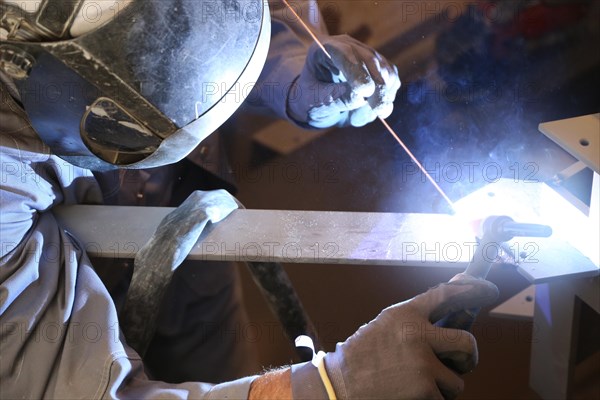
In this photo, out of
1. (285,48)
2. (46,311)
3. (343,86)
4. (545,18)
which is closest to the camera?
(46,311)

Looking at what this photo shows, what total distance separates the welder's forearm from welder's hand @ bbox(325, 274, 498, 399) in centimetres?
8

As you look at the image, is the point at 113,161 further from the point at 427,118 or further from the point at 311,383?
the point at 427,118

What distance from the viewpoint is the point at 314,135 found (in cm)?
194

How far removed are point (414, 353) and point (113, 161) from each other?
63 centimetres

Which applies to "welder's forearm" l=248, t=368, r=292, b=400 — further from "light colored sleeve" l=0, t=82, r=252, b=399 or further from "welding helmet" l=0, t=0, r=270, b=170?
"welding helmet" l=0, t=0, r=270, b=170

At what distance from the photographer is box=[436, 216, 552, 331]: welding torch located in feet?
3.29

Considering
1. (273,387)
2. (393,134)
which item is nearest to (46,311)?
(273,387)

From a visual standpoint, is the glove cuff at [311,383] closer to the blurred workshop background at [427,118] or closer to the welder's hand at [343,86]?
the welder's hand at [343,86]

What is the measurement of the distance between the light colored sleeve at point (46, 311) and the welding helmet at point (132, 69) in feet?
0.29

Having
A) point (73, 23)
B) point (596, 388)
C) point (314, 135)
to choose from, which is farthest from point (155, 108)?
point (596, 388)

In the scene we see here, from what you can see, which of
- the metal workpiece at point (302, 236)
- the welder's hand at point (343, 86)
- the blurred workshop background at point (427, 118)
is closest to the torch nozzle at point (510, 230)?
the metal workpiece at point (302, 236)

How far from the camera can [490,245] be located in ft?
3.36

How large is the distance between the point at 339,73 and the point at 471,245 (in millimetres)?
546

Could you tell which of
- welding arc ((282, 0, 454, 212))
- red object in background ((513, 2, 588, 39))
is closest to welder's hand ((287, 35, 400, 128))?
welding arc ((282, 0, 454, 212))
